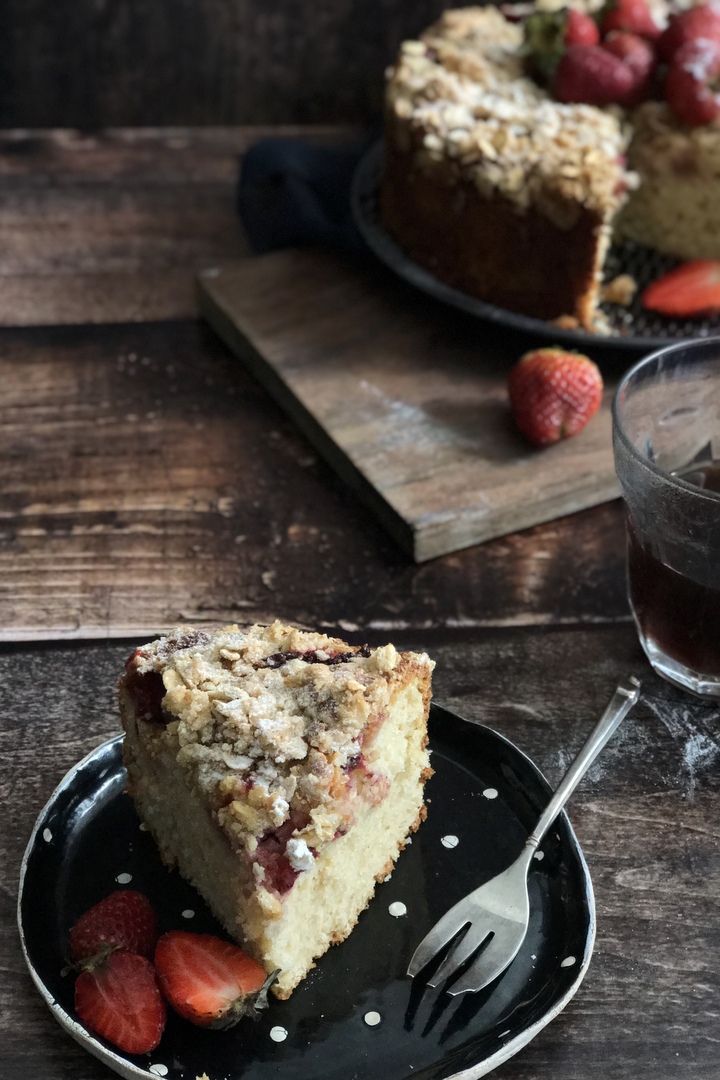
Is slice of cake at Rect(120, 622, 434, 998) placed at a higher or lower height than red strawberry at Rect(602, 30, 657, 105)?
lower

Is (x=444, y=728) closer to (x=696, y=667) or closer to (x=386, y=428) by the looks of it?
(x=696, y=667)

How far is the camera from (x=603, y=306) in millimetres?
2385

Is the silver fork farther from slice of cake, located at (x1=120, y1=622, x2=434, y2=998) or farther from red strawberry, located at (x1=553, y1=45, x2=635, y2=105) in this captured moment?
red strawberry, located at (x1=553, y1=45, x2=635, y2=105)

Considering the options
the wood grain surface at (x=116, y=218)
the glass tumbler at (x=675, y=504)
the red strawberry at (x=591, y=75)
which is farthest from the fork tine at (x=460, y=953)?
the red strawberry at (x=591, y=75)

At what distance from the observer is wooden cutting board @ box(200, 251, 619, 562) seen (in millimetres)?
1922

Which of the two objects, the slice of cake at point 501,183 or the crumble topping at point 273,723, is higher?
the slice of cake at point 501,183

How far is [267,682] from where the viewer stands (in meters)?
1.27

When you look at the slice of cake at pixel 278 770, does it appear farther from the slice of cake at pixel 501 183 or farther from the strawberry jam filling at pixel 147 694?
the slice of cake at pixel 501 183

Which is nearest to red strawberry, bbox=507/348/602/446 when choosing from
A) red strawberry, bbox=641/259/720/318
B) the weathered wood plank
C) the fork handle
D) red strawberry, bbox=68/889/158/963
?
the weathered wood plank

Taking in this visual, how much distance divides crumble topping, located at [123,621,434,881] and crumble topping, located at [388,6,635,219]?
119cm

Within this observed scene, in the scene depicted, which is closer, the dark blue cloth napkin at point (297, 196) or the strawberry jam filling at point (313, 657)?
the strawberry jam filling at point (313, 657)

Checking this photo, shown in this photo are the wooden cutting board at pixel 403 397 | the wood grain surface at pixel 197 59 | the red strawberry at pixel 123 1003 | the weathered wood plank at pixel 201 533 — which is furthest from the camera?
the wood grain surface at pixel 197 59

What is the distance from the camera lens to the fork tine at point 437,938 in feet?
4.03

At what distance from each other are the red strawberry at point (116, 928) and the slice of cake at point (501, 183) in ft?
4.83
